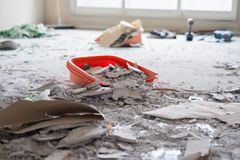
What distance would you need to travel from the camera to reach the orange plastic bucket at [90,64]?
2.32 meters

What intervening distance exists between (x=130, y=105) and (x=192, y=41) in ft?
10.1

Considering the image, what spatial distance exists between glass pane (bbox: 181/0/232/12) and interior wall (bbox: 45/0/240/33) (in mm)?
196

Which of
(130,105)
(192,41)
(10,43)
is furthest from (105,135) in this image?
(192,41)

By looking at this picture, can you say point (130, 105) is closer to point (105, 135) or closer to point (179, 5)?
point (105, 135)

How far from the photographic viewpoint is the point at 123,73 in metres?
2.54

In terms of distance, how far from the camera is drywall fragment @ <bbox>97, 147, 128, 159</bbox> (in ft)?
4.69

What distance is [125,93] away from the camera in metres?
2.16

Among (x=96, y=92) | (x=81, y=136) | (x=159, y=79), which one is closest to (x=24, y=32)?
(x=159, y=79)

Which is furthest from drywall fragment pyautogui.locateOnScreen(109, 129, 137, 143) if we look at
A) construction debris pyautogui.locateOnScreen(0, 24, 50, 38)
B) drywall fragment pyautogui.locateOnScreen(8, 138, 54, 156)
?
construction debris pyautogui.locateOnScreen(0, 24, 50, 38)

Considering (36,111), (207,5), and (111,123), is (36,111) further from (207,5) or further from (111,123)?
(207,5)

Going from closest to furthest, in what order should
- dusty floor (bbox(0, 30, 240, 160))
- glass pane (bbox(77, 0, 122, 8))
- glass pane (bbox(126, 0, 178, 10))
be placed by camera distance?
dusty floor (bbox(0, 30, 240, 160))
glass pane (bbox(126, 0, 178, 10))
glass pane (bbox(77, 0, 122, 8))

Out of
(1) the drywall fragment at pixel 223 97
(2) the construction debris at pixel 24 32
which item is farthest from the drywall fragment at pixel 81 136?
(2) the construction debris at pixel 24 32

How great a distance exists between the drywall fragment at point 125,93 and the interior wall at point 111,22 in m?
4.02

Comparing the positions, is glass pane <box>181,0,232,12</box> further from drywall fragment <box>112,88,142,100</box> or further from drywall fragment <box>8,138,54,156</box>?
drywall fragment <box>8,138,54,156</box>
